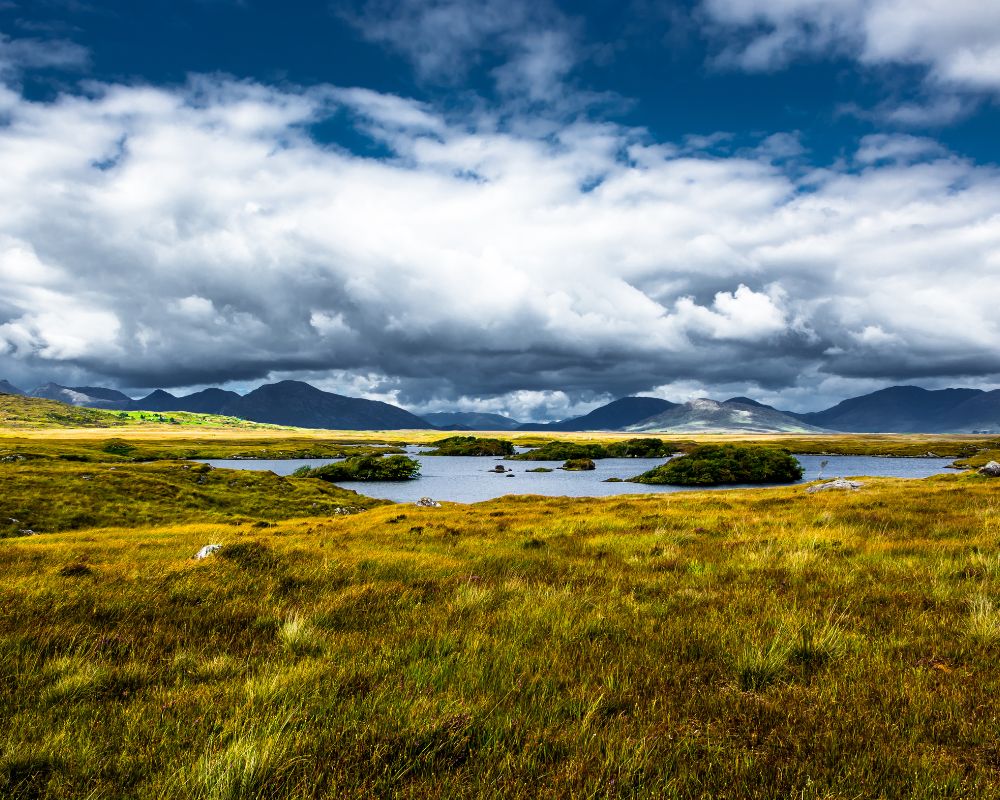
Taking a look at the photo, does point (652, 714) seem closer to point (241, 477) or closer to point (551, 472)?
point (241, 477)

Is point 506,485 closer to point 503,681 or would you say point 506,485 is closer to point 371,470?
point 371,470

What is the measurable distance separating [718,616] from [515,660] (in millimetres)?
3295

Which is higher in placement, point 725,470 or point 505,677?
point 505,677

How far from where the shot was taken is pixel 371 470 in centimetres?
12256

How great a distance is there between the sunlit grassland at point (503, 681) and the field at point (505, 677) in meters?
0.03

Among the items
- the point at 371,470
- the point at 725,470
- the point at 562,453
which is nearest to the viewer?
the point at 725,470

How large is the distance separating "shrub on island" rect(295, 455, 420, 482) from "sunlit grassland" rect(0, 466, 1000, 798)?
113530mm

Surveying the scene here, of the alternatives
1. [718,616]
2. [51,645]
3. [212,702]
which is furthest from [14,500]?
[718,616]

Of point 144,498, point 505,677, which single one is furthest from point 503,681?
point 144,498

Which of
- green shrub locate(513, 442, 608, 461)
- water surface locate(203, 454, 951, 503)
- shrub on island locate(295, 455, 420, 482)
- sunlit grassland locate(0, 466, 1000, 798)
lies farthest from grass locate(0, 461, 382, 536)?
green shrub locate(513, 442, 608, 461)

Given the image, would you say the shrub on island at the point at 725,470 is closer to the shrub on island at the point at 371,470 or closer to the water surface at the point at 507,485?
the water surface at the point at 507,485

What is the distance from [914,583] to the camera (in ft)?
27.6

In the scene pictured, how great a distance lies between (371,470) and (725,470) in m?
87.8

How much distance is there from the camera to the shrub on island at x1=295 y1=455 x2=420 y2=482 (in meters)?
120
